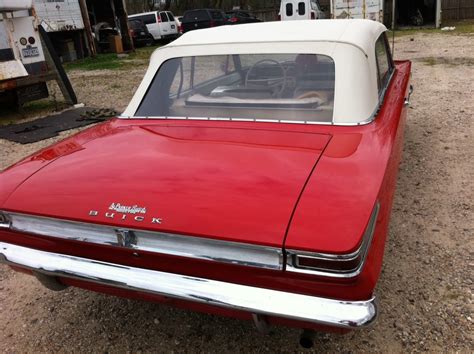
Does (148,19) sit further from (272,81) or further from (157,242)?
(157,242)

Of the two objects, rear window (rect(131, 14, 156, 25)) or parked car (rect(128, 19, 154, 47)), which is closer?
parked car (rect(128, 19, 154, 47))

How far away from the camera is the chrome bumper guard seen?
60.8 inches

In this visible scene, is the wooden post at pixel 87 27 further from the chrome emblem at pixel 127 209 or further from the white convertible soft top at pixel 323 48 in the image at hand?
the chrome emblem at pixel 127 209

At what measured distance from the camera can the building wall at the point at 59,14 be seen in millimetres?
13039

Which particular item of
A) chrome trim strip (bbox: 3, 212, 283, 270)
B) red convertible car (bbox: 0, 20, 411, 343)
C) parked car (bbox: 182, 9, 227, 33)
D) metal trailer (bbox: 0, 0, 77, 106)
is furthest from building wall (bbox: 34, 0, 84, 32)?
chrome trim strip (bbox: 3, 212, 283, 270)

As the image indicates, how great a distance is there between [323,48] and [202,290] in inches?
62.2

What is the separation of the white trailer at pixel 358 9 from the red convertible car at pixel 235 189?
1492 cm

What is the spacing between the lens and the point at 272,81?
9.02ft

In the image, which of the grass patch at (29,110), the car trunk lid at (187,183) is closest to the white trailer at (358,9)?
the grass patch at (29,110)

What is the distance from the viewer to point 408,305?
2.42m

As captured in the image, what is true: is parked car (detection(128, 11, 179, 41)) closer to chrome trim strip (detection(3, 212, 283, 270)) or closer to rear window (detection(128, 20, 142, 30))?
rear window (detection(128, 20, 142, 30))

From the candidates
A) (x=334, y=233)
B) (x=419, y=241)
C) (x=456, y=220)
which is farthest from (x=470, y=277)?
(x=334, y=233)

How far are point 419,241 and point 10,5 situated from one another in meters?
6.72

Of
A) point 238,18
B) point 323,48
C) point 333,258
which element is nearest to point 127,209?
point 333,258
